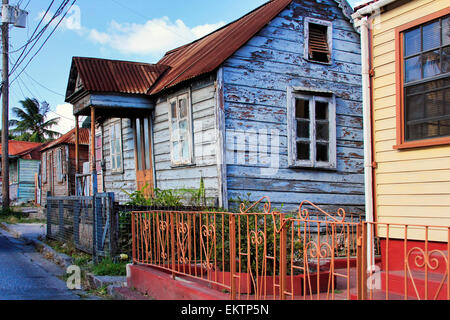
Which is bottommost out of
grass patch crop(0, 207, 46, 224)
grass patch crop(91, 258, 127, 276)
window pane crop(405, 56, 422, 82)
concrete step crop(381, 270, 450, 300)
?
grass patch crop(0, 207, 46, 224)

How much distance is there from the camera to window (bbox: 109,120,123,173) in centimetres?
1442

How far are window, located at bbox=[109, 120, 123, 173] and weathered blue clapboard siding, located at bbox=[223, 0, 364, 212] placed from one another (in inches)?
224

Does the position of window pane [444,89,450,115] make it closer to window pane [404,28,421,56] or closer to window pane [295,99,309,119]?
window pane [404,28,421,56]

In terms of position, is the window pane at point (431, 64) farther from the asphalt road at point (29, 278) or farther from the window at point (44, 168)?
the window at point (44, 168)

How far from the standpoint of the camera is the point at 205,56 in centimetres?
1115

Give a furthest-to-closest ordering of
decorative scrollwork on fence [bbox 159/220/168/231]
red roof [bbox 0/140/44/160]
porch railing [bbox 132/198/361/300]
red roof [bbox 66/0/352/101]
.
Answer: red roof [bbox 0/140/44/160], red roof [bbox 66/0/352/101], decorative scrollwork on fence [bbox 159/220/168/231], porch railing [bbox 132/198/361/300]

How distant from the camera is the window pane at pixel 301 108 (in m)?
10.5

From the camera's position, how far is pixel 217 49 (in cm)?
1086

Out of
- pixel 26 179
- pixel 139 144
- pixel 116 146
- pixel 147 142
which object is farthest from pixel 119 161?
pixel 26 179

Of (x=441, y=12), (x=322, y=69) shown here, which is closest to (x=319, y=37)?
(x=322, y=69)

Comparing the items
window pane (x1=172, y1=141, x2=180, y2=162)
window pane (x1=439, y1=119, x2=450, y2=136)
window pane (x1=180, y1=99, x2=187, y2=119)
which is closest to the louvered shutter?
window pane (x1=180, y1=99, x2=187, y2=119)

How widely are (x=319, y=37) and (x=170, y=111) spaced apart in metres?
3.94

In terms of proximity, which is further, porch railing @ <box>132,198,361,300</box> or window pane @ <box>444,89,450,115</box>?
window pane @ <box>444,89,450,115</box>

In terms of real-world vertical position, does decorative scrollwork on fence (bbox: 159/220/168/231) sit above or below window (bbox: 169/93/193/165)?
below
